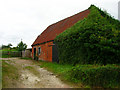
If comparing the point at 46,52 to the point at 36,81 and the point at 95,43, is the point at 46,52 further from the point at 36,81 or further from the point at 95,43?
the point at 36,81

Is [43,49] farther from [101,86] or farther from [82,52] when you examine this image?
[101,86]

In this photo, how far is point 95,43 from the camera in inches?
349

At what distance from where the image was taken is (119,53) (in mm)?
8102

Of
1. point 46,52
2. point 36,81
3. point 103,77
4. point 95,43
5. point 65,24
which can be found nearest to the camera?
point 103,77

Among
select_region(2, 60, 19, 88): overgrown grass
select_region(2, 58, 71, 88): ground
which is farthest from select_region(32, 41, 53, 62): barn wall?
select_region(2, 60, 19, 88): overgrown grass

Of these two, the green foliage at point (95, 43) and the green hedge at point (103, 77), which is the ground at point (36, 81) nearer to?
the green hedge at point (103, 77)

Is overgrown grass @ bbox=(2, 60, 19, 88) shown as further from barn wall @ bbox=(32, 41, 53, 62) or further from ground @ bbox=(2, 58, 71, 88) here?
barn wall @ bbox=(32, 41, 53, 62)

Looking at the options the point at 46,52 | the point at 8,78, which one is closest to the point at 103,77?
the point at 8,78

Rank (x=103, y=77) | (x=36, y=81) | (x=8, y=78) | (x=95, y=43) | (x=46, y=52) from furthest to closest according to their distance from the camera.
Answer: (x=46, y=52) → (x=95, y=43) → (x=36, y=81) → (x=8, y=78) → (x=103, y=77)

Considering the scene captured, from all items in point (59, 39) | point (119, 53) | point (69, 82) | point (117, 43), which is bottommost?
point (69, 82)

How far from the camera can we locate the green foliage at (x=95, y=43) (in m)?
8.34

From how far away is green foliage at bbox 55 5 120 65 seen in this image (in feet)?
27.4

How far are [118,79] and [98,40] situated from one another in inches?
146

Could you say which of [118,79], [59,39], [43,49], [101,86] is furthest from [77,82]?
[43,49]
